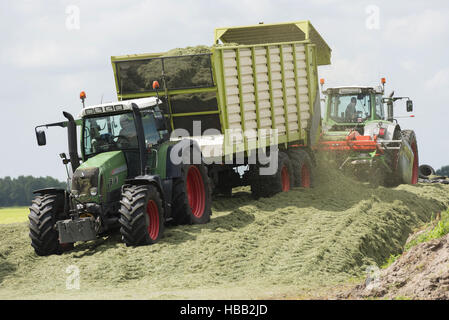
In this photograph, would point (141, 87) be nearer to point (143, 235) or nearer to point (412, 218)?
point (143, 235)

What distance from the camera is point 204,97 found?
1361cm

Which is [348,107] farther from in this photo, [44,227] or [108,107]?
[44,227]

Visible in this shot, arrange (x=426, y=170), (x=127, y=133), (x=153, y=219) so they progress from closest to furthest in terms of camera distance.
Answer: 1. (x=153, y=219)
2. (x=127, y=133)
3. (x=426, y=170)

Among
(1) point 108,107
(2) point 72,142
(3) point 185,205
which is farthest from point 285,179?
(2) point 72,142

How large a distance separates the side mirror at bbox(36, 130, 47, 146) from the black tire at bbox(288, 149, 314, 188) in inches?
270

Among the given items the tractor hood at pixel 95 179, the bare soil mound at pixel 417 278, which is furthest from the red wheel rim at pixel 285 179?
the bare soil mound at pixel 417 278

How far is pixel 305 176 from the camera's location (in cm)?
1723

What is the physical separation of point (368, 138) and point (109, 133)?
8.42 m

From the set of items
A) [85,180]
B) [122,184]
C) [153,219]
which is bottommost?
[153,219]

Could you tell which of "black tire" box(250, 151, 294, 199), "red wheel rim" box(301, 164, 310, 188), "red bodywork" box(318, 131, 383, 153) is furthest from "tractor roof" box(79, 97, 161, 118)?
"red bodywork" box(318, 131, 383, 153)

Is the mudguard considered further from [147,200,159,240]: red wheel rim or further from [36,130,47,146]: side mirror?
[147,200,159,240]: red wheel rim

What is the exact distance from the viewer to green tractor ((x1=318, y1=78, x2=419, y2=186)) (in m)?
18.0

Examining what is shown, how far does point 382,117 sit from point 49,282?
41.1ft

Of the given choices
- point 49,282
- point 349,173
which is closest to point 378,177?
point 349,173
